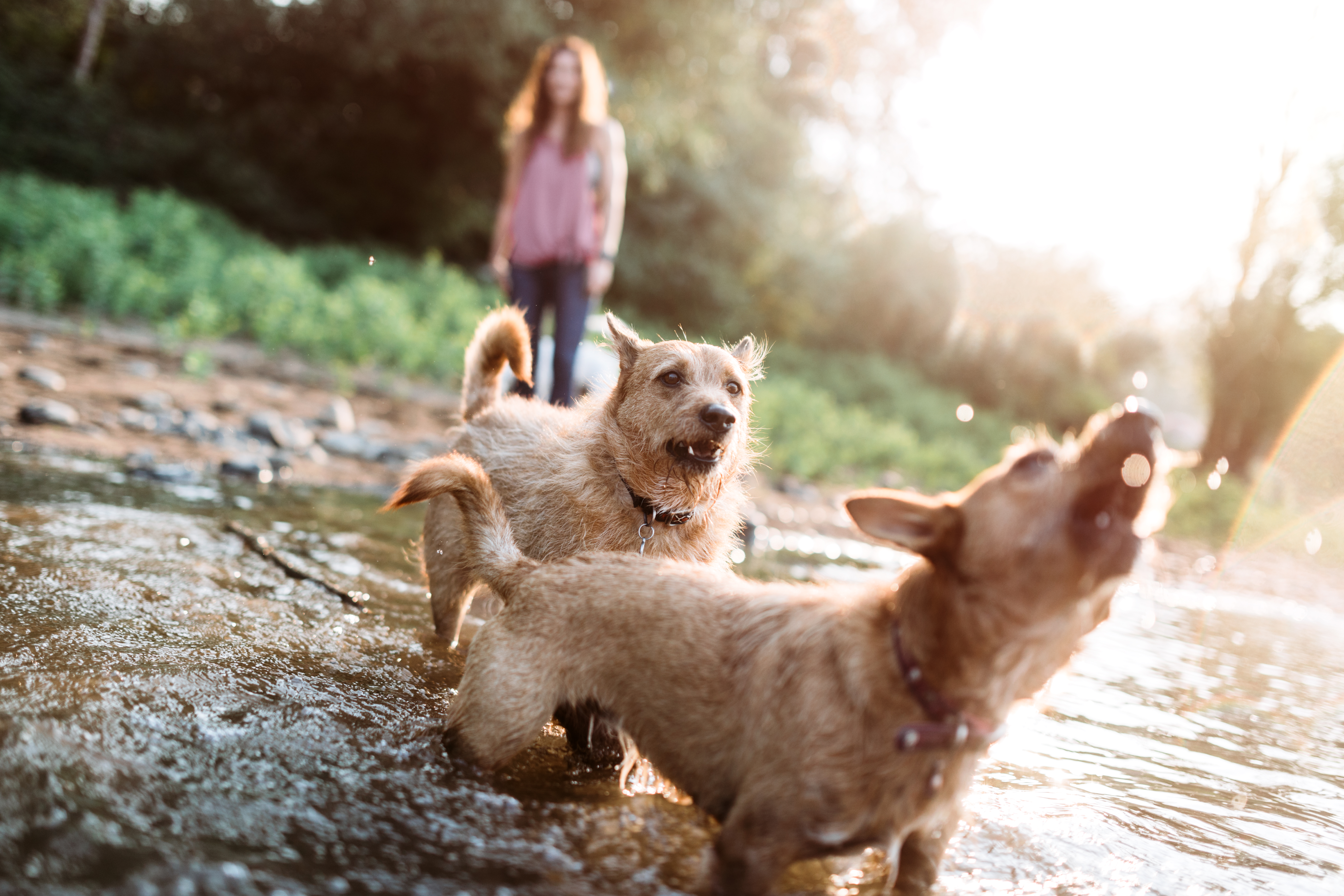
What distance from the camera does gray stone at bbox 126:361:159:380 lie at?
10.4m

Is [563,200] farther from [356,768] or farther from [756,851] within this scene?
[756,851]

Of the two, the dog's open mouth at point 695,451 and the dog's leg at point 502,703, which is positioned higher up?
the dog's open mouth at point 695,451

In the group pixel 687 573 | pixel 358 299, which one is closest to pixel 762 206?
pixel 358 299

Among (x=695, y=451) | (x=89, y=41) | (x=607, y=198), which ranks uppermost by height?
(x=89, y=41)

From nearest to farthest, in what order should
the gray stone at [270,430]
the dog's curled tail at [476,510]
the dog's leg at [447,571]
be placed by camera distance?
the dog's curled tail at [476,510] < the dog's leg at [447,571] < the gray stone at [270,430]

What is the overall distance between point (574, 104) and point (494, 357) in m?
2.96

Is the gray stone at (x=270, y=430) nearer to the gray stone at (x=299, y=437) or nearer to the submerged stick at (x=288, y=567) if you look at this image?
the gray stone at (x=299, y=437)

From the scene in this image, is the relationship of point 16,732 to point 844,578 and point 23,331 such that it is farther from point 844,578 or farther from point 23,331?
point 23,331

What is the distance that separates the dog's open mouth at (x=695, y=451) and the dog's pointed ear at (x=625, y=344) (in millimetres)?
641

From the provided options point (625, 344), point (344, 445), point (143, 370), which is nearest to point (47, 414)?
point (344, 445)

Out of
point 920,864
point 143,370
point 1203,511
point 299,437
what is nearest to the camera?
point 920,864

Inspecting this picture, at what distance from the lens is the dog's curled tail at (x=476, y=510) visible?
3.76 metres

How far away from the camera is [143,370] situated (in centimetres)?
1059

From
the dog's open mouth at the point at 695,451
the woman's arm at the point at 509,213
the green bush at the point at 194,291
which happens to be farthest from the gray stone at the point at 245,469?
the dog's open mouth at the point at 695,451
